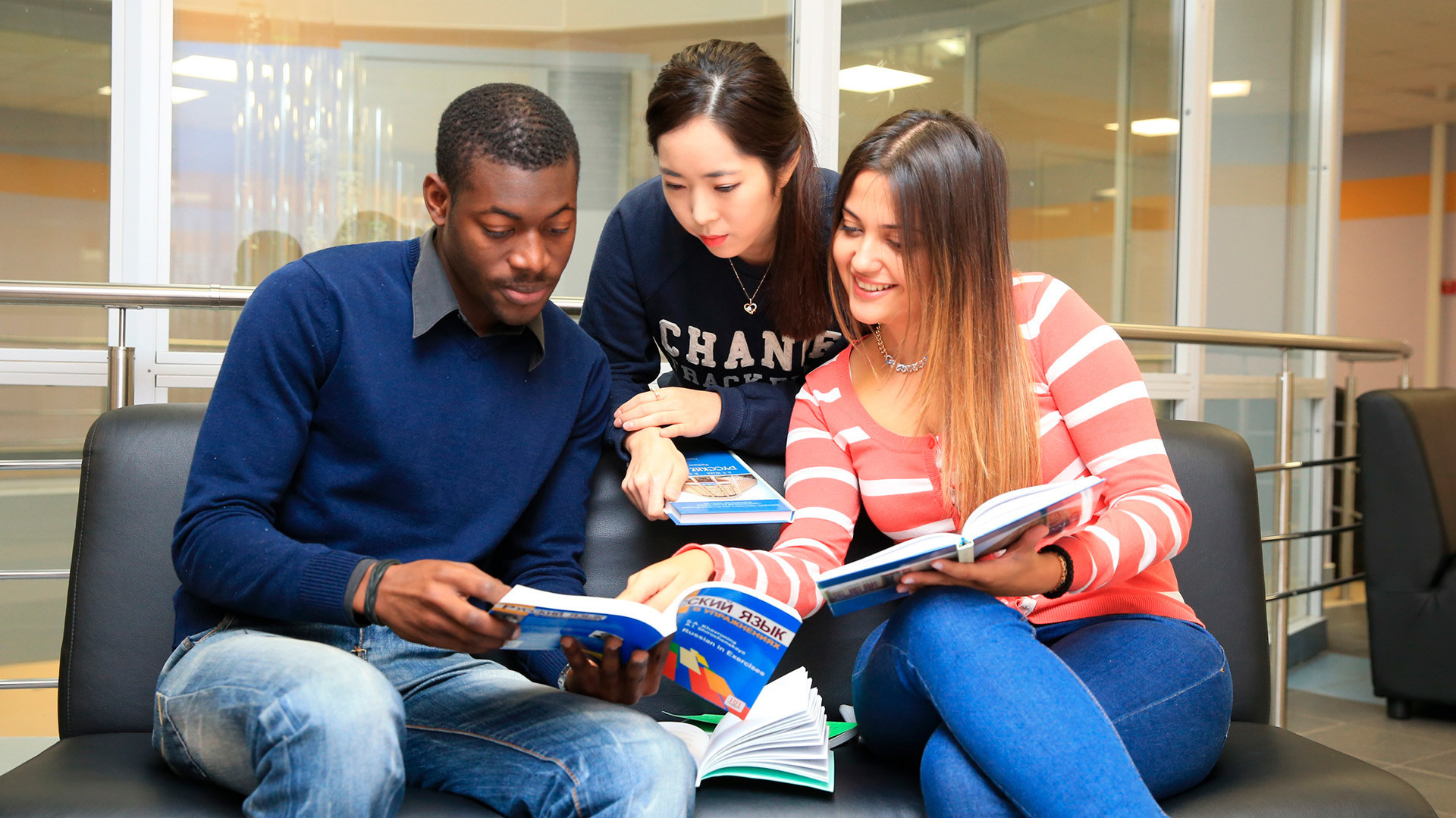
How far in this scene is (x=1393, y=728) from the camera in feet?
9.68

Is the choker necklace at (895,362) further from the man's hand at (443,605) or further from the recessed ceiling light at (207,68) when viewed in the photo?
the recessed ceiling light at (207,68)

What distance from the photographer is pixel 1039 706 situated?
107cm

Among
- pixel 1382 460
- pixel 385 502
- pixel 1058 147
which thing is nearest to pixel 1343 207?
pixel 1058 147

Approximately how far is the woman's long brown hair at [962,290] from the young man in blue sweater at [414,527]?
1.47ft

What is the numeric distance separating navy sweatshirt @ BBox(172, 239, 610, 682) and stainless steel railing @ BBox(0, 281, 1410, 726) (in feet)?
2.50

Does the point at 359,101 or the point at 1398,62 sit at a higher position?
the point at 1398,62

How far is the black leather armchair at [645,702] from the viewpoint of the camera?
1.17 m

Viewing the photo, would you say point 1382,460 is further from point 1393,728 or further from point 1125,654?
point 1125,654

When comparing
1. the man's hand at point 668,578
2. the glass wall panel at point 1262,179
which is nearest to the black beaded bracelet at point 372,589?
the man's hand at point 668,578

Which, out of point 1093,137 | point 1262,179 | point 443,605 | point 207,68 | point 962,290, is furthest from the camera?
point 1262,179

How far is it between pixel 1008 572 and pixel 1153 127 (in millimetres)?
3255

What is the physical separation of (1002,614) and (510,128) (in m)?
0.81

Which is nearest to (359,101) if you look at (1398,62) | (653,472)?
(653,472)

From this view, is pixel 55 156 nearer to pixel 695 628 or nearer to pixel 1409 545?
pixel 695 628
